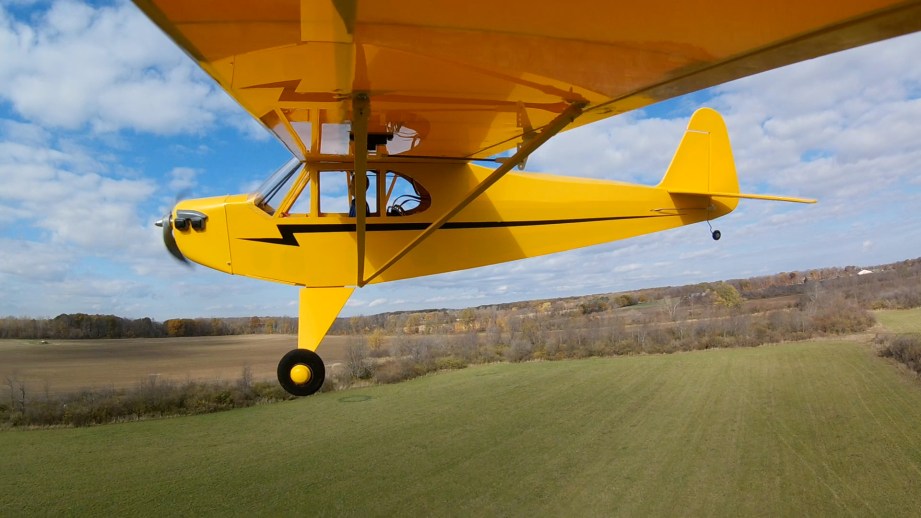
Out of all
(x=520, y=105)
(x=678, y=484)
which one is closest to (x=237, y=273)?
(x=520, y=105)

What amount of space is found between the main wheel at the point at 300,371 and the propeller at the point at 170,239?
3.98ft

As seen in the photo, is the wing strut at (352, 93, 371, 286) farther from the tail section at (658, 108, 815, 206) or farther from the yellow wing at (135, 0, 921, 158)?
the tail section at (658, 108, 815, 206)

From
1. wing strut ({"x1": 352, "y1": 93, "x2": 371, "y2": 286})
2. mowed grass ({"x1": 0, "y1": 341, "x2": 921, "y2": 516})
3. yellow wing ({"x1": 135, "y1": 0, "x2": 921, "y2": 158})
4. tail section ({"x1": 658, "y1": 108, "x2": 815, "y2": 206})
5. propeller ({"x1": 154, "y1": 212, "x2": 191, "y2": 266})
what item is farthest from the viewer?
mowed grass ({"x1": 0, "y1": 341, "x2": 921, "y2": 516})

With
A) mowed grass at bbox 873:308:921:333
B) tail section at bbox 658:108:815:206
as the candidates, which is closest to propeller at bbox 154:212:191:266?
tail section at bbox 658:108:815:206

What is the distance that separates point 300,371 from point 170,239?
4.99 ft

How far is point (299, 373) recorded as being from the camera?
10.9 ft

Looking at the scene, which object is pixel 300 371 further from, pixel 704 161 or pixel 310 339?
pixel 704 161

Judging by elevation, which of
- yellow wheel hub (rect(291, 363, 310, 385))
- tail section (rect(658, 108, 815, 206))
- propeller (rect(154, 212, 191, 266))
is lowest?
yellow wheel hub (rect(291, 363, 310, 385))

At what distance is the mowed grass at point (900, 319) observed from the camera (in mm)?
10734

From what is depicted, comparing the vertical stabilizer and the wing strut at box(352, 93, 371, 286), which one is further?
the vertical stabilizer

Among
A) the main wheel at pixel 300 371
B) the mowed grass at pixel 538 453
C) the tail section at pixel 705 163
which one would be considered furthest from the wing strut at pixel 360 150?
the mowed grass at pixel 538 453

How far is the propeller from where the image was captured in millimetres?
3566

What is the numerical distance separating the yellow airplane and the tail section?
0.06 ft

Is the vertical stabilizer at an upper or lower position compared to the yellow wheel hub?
upper
